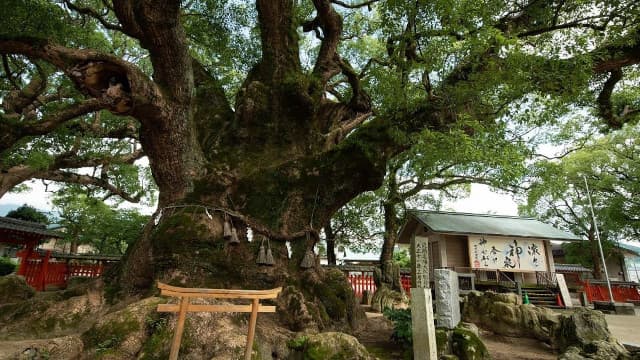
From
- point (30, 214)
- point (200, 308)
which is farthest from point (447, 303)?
point (30, 214)

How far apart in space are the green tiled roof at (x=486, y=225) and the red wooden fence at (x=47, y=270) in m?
13.2

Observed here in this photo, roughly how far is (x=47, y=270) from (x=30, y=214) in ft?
44.7

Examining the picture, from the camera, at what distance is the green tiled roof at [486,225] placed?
14.1 metres

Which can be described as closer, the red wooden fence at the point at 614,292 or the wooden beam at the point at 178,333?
the wooden beam at the point at 178,333

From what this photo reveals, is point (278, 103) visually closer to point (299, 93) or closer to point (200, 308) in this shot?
point (299, 93)

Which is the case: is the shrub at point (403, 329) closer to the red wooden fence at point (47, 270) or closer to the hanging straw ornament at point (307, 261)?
the hanging straw ornament at point (307, 261)

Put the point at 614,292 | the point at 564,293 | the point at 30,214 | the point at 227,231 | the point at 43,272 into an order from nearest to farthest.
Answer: the point at 227,231, the point at 43,272, the point at 564,293, the point at 614,292, the point at 30,214

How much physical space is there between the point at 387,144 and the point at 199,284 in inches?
169

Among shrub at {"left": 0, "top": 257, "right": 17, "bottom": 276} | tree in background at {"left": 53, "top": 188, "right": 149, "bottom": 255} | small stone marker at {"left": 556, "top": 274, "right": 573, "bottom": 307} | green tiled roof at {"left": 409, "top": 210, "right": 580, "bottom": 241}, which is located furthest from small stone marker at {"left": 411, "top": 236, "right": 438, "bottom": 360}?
shrub at {"left": 0, "top": 257, "right": 17, "bottom": 276}

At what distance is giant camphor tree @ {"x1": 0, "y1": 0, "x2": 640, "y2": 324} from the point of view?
5.22m

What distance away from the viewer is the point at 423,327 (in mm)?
4945

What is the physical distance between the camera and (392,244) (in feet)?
45.7

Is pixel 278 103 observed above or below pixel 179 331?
above

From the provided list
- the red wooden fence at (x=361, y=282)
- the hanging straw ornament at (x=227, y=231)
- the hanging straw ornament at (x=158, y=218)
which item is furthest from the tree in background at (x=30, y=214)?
the hanging straw ornament at (x=227, y=231)
